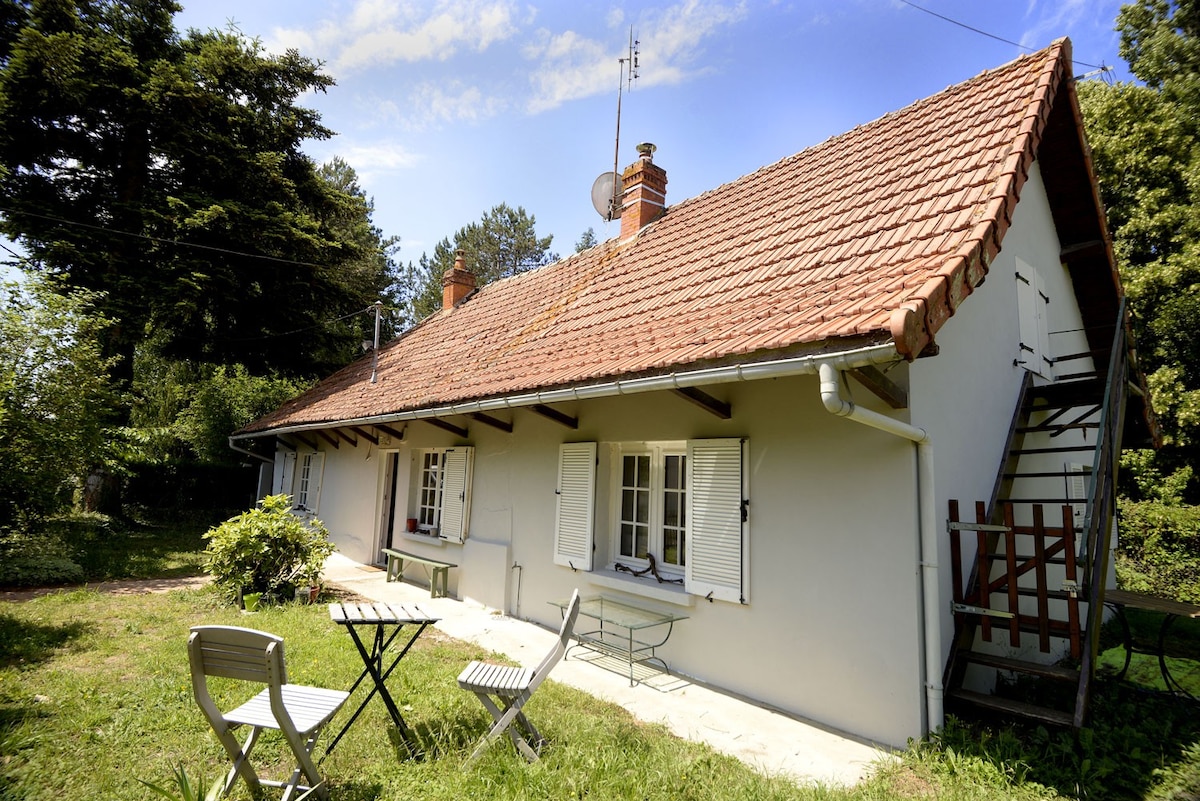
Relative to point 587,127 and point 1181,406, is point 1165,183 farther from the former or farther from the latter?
point 587,127

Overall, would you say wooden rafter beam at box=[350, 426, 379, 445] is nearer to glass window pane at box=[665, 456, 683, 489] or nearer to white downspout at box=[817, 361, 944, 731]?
glass window pane at box=[665, 456, 683, 489]

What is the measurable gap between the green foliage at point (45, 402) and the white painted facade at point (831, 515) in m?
6.92

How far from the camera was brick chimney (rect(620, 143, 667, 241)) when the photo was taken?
9352 millimetres

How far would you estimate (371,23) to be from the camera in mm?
7160

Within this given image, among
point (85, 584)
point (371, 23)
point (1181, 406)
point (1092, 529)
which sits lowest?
point (85, 584)

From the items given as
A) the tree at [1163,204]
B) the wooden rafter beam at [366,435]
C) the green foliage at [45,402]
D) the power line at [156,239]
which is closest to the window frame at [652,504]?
the wooden rafter beam at [366,435]

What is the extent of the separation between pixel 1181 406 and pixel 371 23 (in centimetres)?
1649

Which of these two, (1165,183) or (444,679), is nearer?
(444,679)

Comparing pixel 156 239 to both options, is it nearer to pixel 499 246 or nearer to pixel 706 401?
pixel 706 401

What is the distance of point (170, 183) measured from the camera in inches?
578

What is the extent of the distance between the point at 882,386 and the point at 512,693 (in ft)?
9.81

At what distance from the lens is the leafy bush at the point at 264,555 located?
721 centimetres

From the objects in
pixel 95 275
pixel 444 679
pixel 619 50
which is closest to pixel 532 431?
pixel 444 679

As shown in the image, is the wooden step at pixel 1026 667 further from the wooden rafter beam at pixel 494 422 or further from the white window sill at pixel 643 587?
the wooden rafter beam at pixel 494 422
